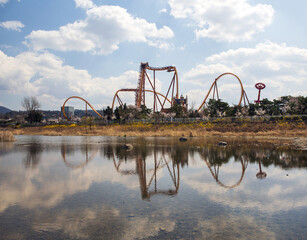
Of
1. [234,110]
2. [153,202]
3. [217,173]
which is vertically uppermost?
[234,110]

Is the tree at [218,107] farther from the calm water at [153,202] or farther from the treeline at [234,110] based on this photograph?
the calm water at [153,202]

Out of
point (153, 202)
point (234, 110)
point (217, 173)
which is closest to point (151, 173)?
point (217, 173)

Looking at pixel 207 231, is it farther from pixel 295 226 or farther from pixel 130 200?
pixel 130 200

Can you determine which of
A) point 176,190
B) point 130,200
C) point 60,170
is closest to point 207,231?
point 130,200

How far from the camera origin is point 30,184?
11242 millimetres

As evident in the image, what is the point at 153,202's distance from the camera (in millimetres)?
8648

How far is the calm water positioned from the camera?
20.6 feet

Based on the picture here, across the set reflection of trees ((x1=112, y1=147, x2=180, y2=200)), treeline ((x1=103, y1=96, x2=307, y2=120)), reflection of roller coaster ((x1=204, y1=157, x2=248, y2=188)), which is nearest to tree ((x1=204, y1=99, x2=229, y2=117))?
treeline ((x1=103, y1=96, x2=307, y2=120))

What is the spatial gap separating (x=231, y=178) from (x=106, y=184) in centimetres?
598

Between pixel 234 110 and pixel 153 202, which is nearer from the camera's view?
pixel 153 202

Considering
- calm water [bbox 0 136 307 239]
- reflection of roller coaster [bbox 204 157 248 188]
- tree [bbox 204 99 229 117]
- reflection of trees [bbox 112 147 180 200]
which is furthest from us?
tree [bbox 204 99 229 117]

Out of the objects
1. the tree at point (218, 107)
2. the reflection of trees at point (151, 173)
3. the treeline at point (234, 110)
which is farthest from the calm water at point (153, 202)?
the tree at point (218, 107)

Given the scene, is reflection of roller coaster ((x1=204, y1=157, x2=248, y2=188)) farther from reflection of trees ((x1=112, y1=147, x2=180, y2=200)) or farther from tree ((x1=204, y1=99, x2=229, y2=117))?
tree ((x1=204, y1=99, x2=229, y2=117))

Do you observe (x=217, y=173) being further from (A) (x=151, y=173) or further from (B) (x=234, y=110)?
(B) (x=234, y=110)
